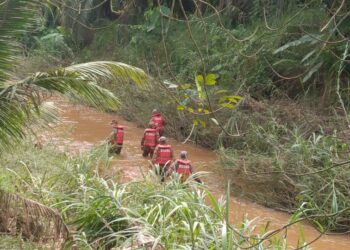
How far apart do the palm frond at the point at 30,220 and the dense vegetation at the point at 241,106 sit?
1.29 feet

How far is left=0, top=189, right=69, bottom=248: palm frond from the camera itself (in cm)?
547

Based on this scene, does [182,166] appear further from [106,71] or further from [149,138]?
[106,71]

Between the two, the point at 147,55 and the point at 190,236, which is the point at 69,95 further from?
the point at 147,55

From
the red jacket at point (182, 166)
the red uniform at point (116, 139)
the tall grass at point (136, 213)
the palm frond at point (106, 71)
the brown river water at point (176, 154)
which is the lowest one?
the brown river water at point (176, 154)

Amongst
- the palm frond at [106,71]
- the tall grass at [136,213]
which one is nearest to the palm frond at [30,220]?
the tall grass at [136,213]

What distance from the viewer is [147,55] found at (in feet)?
74.5

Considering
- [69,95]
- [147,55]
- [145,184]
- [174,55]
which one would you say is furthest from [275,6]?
[69,95]

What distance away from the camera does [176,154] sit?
1468cm

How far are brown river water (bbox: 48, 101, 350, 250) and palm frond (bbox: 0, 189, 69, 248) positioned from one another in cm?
295

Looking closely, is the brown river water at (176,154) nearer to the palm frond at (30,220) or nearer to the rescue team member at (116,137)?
the rescue team member at (116,137)

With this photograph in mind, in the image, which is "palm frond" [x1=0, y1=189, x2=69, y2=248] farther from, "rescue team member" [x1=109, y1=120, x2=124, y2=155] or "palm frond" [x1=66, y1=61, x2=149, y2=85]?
"rescue team member" [x1=109, y1=120, x2=124, y2=155]

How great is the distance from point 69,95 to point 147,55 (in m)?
17.3

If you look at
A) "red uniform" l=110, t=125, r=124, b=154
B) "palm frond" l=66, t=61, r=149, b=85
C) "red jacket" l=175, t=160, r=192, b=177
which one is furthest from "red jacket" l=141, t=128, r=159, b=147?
"palm frond" l=66, t=61, r=149, b=85

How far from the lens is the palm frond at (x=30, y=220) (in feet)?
18.0
